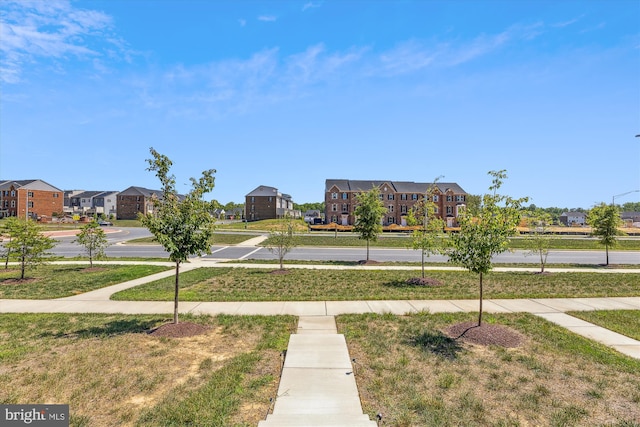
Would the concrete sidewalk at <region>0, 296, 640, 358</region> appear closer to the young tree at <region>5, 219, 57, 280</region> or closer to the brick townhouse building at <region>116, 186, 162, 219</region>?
the young tree at <region>5, 219, 57, 280</region>

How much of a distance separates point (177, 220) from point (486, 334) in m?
8.36

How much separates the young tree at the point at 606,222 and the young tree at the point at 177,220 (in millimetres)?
27173

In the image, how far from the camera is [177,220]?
8.70 m

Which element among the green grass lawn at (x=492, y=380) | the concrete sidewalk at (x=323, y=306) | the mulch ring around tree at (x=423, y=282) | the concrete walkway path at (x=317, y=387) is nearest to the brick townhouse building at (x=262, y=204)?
the mulch ring around tree at (x=423, y=282)

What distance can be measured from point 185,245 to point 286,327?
11.4 feet

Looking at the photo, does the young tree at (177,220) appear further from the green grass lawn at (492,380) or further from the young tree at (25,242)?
the young tree at (25,242)

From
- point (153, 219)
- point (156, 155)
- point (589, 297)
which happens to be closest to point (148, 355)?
point (153, 219)

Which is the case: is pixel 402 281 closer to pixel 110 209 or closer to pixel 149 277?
pixel 149 277

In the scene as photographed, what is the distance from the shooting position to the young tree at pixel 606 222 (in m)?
23.4

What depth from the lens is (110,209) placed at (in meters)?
109

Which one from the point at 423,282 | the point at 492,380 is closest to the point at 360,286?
the point at 423,282

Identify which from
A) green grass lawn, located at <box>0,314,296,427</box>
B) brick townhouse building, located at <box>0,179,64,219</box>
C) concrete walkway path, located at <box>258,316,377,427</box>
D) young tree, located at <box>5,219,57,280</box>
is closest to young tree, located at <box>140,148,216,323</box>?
green grass lawn, located at <box>0,314,296,427</box>

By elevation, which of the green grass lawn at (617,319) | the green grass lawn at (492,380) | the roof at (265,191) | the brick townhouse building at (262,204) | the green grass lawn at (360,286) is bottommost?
the green grass lawn at (360,286)

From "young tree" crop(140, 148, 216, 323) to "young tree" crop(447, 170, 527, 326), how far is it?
6.74 m
